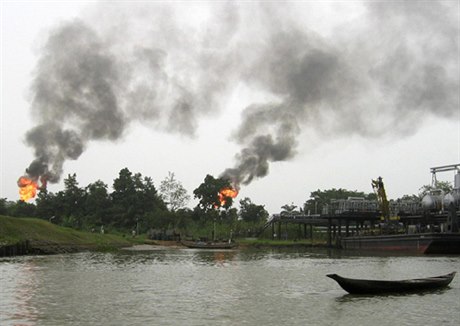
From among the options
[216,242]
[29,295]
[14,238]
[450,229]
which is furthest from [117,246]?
[29,295]

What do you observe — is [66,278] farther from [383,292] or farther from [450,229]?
[450,229]

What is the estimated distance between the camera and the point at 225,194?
153125mm

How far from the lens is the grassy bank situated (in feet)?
266

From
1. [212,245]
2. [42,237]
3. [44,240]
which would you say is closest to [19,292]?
[44,240]

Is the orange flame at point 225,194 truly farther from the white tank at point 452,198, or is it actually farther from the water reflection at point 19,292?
the water reflection at point 19,292

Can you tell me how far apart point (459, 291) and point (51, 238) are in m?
70.2

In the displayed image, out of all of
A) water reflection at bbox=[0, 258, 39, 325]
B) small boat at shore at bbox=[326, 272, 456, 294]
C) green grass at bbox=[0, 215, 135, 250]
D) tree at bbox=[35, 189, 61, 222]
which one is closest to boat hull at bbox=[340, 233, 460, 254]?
small boat at shore at bbox=[326, 272, 456, 294]

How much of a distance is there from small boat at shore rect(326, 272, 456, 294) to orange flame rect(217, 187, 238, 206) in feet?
364

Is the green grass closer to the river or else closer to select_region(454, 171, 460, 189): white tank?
the river

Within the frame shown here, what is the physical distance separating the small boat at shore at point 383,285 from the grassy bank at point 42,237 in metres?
56.3

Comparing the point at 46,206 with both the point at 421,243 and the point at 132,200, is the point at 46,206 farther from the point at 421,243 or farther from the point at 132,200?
the point at 421,243

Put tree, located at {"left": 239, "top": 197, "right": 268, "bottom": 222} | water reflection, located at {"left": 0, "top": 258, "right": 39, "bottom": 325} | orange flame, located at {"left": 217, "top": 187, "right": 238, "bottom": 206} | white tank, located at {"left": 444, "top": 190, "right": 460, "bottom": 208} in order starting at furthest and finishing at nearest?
1. tree, located at {"left": 239, "top": 197, "right": 268, "bottom": 222}
2. orange flame, located at {"left": 217, "top": 187, "right": 238, "bottom": 206}
3. white tank, located at {"left": 444, "top": 190, "right": 460, "bottom": 208}
4. water reflection, located at {"left": 0, "top": 258, "right": 39, "bottom": 325}

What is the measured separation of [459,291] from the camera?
1489 inches

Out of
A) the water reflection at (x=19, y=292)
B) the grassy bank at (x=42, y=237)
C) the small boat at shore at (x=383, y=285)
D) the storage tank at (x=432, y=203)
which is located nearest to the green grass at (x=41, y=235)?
the grassy bank at (x=42, y=237)
